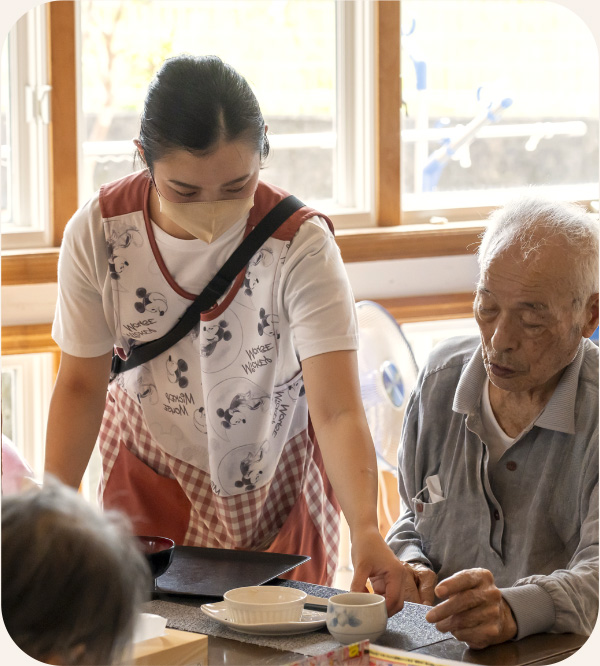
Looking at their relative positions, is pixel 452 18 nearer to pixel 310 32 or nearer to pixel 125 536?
pixel 310 32

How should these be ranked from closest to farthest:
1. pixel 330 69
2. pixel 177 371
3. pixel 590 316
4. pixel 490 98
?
pixel 590 316
pixel 177 371
pixel 330 69
pixel 490 98

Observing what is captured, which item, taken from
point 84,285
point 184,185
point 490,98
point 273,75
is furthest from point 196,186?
point 490,98

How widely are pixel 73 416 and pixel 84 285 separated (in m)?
0.25

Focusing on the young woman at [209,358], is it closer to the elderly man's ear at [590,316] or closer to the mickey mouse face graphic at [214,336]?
the mickey mouse face graphic at [214,336]

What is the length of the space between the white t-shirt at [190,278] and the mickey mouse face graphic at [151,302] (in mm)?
47

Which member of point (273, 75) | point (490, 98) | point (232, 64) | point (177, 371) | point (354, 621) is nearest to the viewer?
point (354, 621)

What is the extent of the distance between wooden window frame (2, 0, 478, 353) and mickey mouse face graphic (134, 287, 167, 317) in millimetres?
1353

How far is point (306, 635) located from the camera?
4.42 ft

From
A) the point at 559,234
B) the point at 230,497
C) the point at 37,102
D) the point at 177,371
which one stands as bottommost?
the point at 230,497

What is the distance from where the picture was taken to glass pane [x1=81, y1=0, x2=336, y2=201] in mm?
3279

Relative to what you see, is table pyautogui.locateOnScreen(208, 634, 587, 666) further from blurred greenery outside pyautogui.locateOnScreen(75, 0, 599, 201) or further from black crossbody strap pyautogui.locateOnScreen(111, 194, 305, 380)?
blurred greenery outside pyautogui.locateOnScreen(75, 0, 599, 201)

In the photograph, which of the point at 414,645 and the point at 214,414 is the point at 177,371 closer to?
the point at 214,414

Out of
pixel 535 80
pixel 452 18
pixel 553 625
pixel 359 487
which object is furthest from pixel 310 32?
pixel 553 625

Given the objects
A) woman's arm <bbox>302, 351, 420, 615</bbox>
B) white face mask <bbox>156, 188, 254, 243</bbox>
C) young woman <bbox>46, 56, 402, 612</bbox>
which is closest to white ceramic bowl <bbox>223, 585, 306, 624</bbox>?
woman's arm <bbox>302, 351, 420, 615</bbox>
